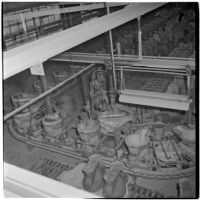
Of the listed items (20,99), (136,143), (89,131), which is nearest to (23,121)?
(20,99)

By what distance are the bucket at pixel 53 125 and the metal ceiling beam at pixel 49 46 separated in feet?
5.06

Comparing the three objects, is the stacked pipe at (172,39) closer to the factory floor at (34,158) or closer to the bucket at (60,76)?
the bucket at (60,76)

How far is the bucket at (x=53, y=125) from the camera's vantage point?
289cm

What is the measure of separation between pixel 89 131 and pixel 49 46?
1.58m

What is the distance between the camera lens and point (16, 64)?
0.99 metres

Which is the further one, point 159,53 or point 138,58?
point 159,53

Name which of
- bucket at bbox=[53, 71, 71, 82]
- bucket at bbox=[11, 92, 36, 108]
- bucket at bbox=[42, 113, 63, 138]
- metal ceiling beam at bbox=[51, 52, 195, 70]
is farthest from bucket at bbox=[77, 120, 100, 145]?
bucket at bbox=[53, 71, 71, 82]

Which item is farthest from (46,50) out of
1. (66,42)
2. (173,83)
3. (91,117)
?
(173,83)

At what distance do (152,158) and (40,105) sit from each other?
1756mm

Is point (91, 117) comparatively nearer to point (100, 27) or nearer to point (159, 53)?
point (100, 27)

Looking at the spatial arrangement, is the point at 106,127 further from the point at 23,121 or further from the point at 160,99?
the point at 23,121

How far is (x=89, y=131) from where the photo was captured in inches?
104

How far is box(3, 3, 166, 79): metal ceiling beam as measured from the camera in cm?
98

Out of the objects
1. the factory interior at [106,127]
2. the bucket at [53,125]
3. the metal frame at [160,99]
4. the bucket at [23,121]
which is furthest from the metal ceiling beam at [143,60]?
the bucket at [23,121]
